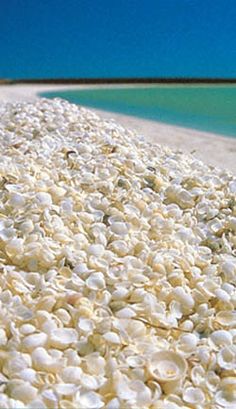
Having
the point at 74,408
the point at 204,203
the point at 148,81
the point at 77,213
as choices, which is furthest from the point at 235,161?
the point at 148,81

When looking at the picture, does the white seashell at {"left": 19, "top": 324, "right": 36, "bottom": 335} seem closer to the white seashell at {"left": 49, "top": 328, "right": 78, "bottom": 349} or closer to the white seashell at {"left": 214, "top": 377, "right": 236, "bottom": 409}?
the white seashell at {"left": 49, "top": 328, "right": 78, "bottom": 349}

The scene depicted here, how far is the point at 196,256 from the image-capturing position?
2816 millimetres

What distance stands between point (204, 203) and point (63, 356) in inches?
67.1

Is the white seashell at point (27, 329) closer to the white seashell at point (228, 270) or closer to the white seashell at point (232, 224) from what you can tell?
the white seashell at point (228, 270)

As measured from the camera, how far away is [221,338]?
87.9 inches

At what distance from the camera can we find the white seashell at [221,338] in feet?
7.29

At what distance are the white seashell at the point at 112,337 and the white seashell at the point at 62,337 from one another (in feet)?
0.33

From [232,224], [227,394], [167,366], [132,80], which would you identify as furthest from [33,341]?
[132,80]

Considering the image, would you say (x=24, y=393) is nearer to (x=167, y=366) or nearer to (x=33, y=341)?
(x=33, y=341)

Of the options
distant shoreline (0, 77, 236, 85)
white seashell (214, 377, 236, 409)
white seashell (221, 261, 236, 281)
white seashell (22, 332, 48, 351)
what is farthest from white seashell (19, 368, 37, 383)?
distant shoreline (0, 77, 236, 85)

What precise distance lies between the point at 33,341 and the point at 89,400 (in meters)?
0.30

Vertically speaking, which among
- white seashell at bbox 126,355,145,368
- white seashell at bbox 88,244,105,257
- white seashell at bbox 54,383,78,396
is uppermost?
white seashell at bbox 88,244,105,257

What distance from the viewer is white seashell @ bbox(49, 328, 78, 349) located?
80.9 inches

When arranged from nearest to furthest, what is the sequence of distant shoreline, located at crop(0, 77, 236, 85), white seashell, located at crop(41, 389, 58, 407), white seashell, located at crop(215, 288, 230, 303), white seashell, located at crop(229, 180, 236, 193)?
white seashell, located at crop(41, 389, 58, 407), white seashell, located at crop(215, 288, 230, 303), white seashell, located at crop(229, 180, 236, 193), distant shoreline, located at crop(0, 77, 236, 85)
